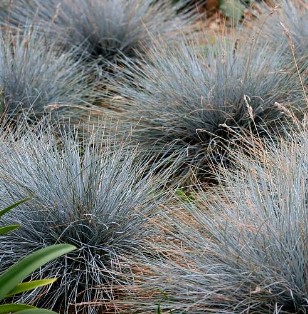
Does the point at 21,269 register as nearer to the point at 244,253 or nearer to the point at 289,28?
the point at 244,253

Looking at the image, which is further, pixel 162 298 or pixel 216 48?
pixel 216 48

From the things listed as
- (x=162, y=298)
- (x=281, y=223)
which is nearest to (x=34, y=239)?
(x=162, y=298)

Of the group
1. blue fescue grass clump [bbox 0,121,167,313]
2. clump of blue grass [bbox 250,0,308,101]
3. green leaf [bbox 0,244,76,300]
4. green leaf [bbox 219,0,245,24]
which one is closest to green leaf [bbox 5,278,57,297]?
green leaf [bbox 0,244,76,300]

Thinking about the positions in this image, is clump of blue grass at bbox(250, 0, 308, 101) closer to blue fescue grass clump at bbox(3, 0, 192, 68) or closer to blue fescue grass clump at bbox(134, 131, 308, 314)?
blue fescue grass clump at bbox(3, 0, 192, 68)

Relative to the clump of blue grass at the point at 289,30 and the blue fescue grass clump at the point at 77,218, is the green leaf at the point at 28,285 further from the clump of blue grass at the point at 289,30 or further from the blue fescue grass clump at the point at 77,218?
the clump of blue grass at the point at 289,30

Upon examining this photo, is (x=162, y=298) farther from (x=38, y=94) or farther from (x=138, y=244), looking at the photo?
(x=38, y=94)
